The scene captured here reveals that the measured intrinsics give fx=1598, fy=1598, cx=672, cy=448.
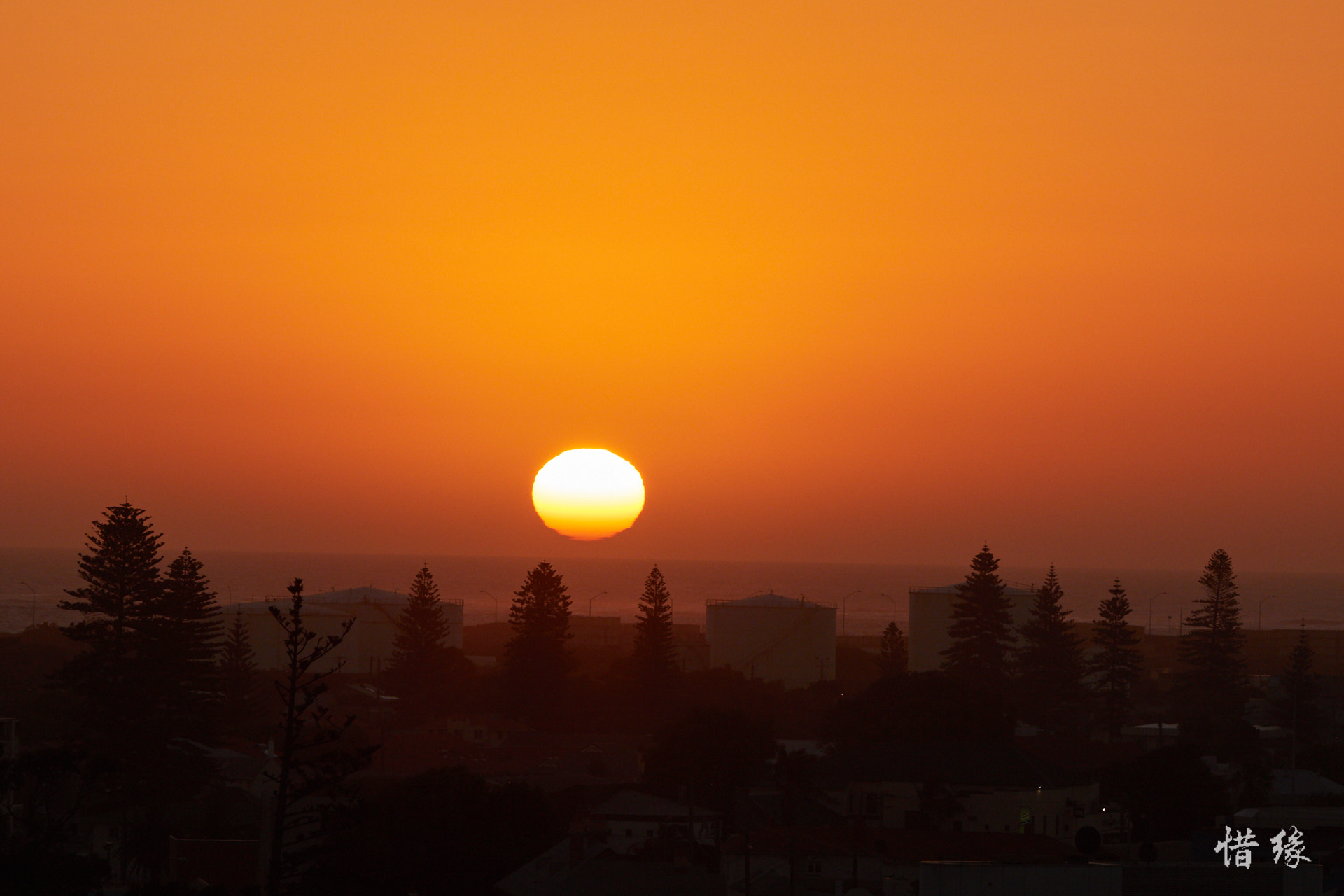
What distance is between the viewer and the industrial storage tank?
117625 millimetres

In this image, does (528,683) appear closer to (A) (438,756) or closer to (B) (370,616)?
(A) (438,756)

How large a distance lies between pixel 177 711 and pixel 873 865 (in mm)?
26973

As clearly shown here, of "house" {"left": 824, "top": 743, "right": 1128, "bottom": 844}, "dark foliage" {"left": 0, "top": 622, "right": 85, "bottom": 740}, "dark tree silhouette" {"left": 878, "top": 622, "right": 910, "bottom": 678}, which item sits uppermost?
"dark tree silhouette" {"left": 878, "top": 622, "right": 910, "bottom": 678}

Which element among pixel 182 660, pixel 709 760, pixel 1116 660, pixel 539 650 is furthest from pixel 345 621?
pixel 709 760

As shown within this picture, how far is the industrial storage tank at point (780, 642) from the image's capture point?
11762 cm

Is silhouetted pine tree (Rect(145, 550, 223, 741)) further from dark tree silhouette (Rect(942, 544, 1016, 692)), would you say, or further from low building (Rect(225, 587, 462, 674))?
dark tree silhouette (Rect(942, 544, 1016, 692))

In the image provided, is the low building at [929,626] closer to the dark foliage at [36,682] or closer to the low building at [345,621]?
the low building at [345,621]

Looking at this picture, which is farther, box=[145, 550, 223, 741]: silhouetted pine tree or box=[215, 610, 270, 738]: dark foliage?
box=[215, 610, 270, 738]: dark foliage

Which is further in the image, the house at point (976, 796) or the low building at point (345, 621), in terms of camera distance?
the low building at point (345, 621)

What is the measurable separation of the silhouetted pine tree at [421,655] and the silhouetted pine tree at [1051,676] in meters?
33.7

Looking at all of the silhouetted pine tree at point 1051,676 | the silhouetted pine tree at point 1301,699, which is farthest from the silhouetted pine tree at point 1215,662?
the silhouetted pine tree at point 1051,676

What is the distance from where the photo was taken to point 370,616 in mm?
125812

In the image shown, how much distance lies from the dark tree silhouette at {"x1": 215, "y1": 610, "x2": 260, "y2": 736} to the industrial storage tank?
3997 cm

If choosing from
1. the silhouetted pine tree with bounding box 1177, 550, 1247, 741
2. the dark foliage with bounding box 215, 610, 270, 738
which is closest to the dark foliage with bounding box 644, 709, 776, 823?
the dark foliage with bounding box 215, 610, 270, 738
